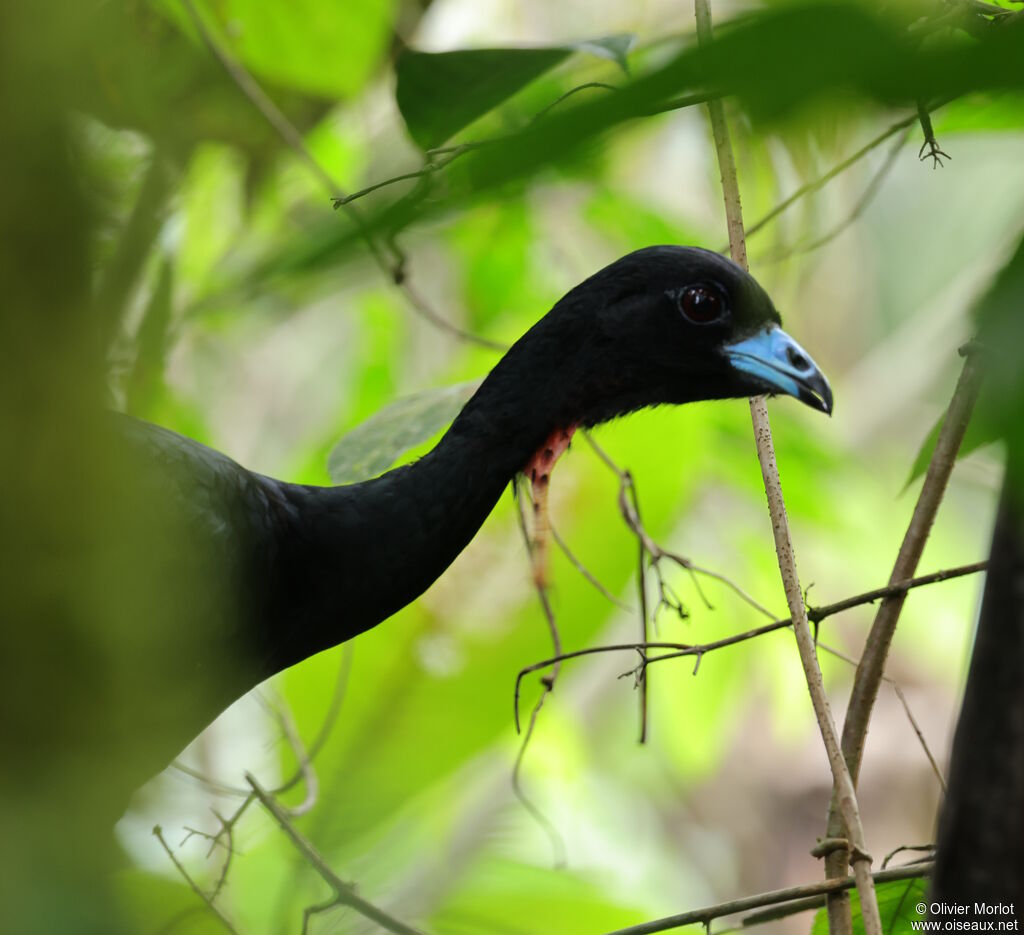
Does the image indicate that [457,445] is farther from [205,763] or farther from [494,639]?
[205,763]

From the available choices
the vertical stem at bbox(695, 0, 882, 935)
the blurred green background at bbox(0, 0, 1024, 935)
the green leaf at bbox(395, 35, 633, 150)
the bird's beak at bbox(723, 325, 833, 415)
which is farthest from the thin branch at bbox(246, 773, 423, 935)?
the bird's beak at bbox(723, 325, 833, 415)

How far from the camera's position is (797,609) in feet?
4.13

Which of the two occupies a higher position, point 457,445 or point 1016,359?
point 457,445

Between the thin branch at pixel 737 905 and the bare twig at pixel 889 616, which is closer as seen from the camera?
the thin branch at pixel 737 905

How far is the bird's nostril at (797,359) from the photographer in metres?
1.76

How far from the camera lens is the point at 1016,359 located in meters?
0.35

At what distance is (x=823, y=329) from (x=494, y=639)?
211 inches

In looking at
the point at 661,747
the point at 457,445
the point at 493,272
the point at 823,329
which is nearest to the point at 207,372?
the point at 493,272

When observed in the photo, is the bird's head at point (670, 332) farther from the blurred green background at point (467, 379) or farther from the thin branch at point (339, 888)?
the thin branch at point (339, 888)

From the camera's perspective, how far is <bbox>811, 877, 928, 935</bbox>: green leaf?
1391 millimetres

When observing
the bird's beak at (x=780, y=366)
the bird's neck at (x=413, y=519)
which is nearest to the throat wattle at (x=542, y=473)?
the bird's neck at (x=413, y=519)

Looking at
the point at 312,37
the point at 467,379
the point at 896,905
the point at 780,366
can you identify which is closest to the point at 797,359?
the point at 780,366

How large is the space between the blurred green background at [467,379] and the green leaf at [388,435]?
33cm

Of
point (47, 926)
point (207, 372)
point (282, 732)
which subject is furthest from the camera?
point (207, 372)
